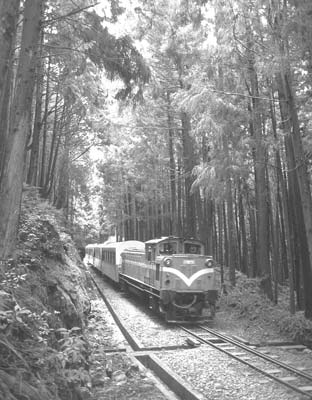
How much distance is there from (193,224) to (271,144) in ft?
26.9

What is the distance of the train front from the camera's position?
12.8 m

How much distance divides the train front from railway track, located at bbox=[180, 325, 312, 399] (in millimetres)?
1467

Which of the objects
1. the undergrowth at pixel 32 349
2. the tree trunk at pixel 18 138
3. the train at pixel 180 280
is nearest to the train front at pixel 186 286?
the train at pixel 180 280

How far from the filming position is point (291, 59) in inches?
335

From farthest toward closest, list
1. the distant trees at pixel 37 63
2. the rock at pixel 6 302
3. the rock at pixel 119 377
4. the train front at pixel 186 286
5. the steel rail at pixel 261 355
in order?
the train front at pixel 186 286 → the steel rail at pixel 261 355 → the rock at pixel 119 377 → the distant trees at pixel 37 63 → the rock at pixel 6 302

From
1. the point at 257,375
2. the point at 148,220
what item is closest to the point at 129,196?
the point at 148,220

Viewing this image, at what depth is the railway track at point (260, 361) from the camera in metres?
6.91

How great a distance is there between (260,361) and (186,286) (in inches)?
187

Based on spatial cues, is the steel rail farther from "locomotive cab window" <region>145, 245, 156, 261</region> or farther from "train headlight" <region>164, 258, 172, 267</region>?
"locomotive cab window" <region>145, 245, 156, 261</region>

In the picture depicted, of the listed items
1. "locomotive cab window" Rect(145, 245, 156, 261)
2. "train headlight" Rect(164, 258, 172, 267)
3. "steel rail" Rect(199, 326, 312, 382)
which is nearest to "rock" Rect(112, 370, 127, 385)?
"steel rail" Rect(199, 326, 312, 382)

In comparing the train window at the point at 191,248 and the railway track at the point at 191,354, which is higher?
the train window at the point at 191,248

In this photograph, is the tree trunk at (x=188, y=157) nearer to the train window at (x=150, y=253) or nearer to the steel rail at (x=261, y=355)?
the train window at (x=150, y=253)

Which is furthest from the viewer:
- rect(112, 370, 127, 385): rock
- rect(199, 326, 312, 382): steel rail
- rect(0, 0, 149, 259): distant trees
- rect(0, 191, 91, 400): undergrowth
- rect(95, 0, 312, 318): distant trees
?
rect(95, 0, 312, 318): distant trees

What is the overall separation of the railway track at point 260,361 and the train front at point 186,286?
147cm
